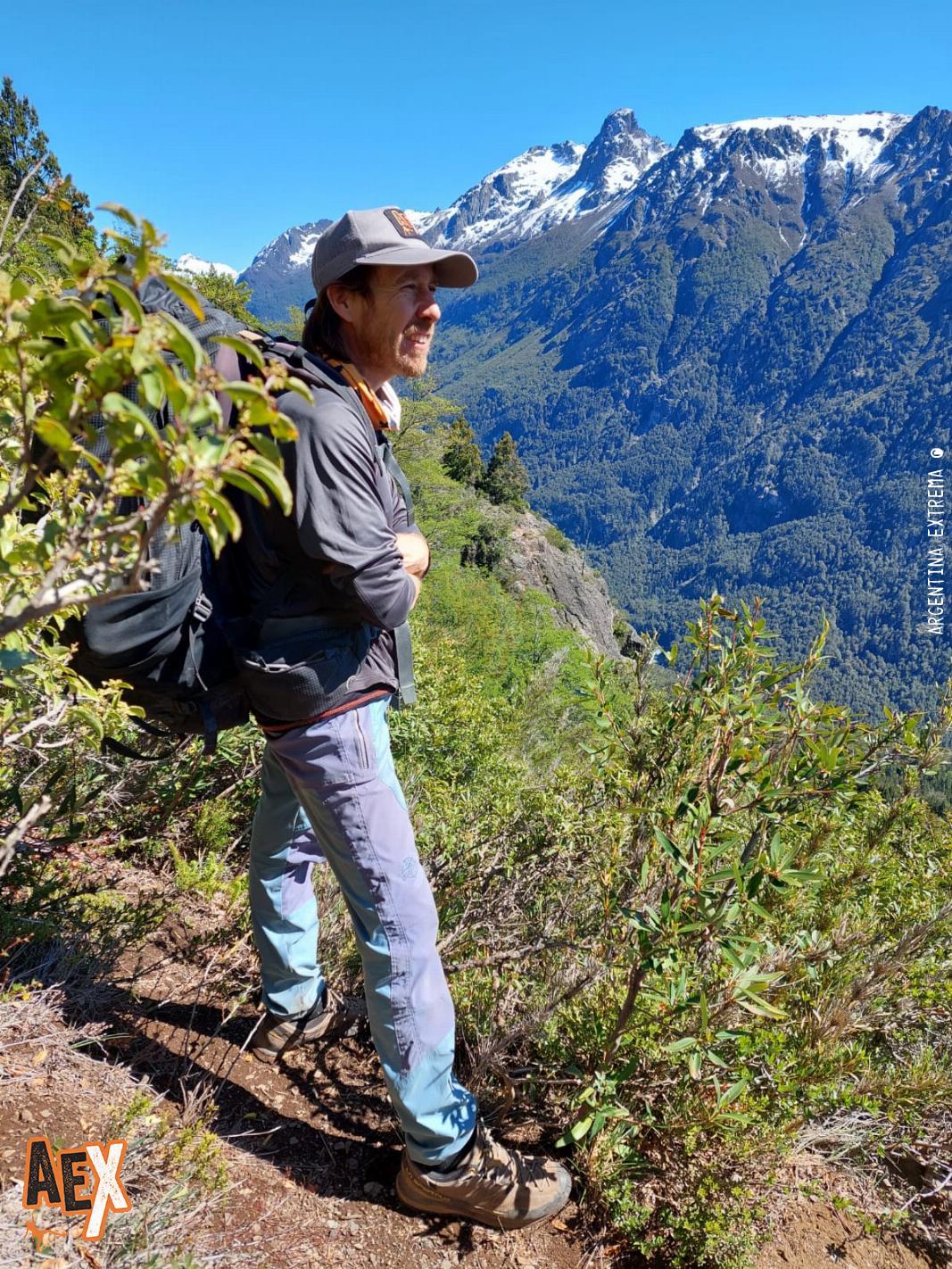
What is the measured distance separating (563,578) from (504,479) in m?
8.45

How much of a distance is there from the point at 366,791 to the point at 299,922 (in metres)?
0.67

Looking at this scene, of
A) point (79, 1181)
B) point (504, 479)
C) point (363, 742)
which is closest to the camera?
point (79, 1181)

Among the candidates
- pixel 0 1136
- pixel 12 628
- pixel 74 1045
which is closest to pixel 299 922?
pixel 74 1045

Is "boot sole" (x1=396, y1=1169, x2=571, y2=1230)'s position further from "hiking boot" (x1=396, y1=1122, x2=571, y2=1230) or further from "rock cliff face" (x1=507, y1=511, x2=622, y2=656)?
"rock cliff face" (x1=507, y1=511, x2=622, y2=656)

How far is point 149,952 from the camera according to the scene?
96.6 inches

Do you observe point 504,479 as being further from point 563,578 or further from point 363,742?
point 363,742

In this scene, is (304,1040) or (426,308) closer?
(426,308)

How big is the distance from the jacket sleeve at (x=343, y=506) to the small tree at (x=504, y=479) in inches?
Answer: 1412

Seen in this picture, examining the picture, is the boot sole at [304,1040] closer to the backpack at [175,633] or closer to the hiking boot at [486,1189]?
the hiking boot at [486,1189]

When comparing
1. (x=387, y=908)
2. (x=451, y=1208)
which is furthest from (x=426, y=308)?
(x=451, y=1208)

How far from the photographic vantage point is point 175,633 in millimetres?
1555

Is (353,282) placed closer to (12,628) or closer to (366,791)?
(366,791)

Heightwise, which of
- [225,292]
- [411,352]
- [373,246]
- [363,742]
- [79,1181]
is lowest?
[79,1181]

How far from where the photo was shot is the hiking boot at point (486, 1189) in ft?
5.82
